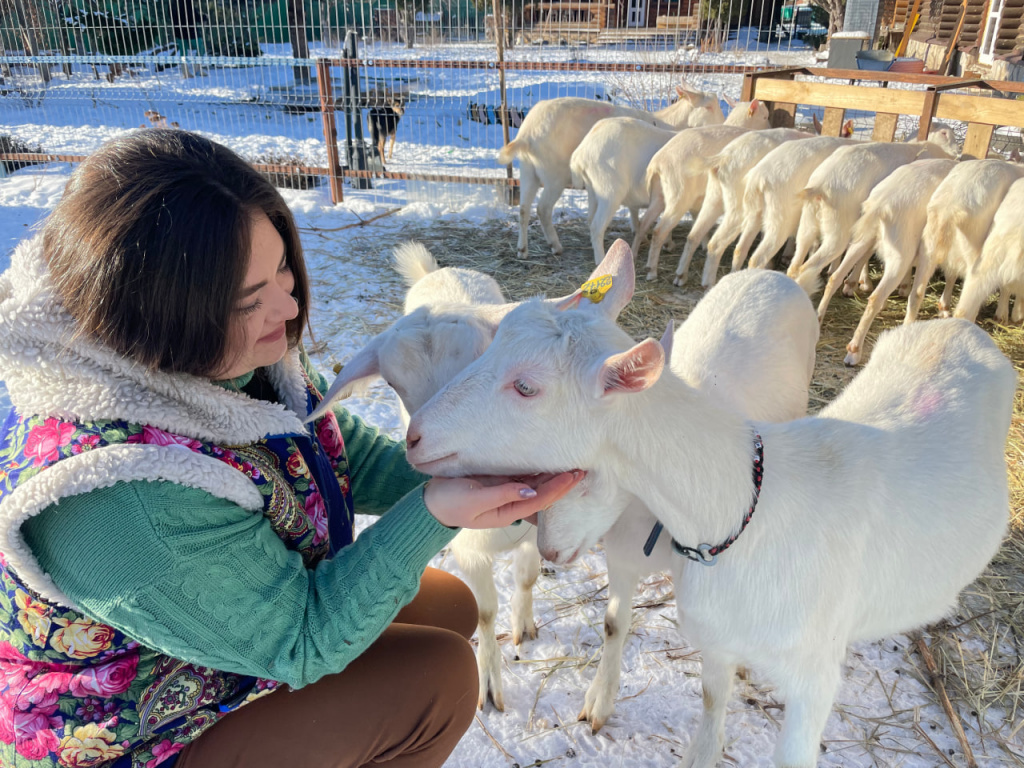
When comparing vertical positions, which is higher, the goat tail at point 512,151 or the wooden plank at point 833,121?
the wooden plank at point 833,121

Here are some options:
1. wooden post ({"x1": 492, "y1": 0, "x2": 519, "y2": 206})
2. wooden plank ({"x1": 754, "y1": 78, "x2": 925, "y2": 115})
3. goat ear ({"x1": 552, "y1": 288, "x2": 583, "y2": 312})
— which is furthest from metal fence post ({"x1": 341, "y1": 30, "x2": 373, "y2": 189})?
goat ear ({"x1": 552, "y1": 288, "x2": 583, "y2": 312})

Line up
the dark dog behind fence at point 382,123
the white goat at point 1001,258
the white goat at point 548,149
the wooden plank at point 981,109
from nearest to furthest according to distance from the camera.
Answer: the white goat at point 1001,258 → the wooden plank at point 981,109 → the white goat at point 548,149 → the dark dog behind fence at point 382,123

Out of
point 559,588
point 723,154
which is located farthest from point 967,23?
point 559,588

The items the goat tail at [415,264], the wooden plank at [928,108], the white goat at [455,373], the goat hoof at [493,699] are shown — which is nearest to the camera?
the white goat at [455,373]

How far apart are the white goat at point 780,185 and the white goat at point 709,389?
259 cm

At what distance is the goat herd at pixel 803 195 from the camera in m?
4.39

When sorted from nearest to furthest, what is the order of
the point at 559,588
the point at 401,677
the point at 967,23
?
the point at 401,677
the point at 559,588
the point at 967,23

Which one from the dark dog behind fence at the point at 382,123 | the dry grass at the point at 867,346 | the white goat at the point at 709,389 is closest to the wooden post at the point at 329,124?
the dark dog behind fence at the point at 382,123

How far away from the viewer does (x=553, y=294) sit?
18.5 ft

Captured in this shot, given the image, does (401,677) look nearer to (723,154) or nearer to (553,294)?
(553,294)

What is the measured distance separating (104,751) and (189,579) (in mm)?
366

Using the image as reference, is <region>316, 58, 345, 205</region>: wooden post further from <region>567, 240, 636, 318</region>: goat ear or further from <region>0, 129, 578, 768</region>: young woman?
<region>0, 129, 578, 768</region>: young woman

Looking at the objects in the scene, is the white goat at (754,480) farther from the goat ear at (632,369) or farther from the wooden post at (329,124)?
the wooden post at (329,124)

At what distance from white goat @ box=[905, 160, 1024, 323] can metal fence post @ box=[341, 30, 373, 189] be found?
5.66 m
